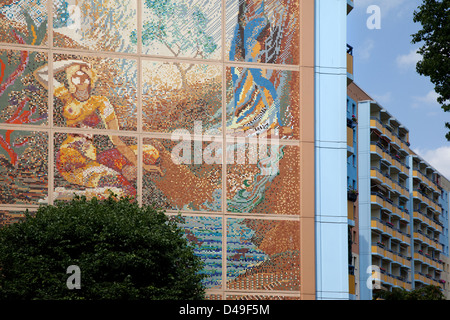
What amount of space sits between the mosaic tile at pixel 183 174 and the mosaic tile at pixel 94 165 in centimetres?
50

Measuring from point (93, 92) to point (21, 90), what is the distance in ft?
6.75

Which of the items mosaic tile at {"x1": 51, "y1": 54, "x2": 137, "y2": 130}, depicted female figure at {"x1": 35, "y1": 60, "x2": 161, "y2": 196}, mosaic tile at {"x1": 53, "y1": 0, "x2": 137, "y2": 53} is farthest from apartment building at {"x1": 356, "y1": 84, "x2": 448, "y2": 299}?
mosaic tile at {"x1": 53, "y1": 0, "x2": 137, "y2": 53}

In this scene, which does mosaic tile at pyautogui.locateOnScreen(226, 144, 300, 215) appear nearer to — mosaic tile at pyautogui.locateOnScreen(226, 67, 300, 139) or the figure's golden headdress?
mosaic tile at pyautogui.locateOnScreen(226, 67, 300, 139)

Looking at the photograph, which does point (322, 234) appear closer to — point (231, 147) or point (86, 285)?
point (231, 147)

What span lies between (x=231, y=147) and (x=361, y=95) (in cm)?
6530

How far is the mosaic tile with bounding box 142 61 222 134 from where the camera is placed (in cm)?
2416

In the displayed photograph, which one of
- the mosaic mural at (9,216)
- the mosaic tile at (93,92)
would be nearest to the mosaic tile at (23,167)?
the mosaic mural at (9,216)

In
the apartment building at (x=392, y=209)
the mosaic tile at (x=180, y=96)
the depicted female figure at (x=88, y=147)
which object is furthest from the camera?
the apartment building at (x=392, y=209)

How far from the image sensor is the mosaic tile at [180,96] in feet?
79.3

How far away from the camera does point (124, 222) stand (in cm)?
2052

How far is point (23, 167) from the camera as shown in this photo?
2319cm

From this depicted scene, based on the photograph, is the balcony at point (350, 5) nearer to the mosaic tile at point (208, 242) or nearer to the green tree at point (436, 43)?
the green tree at point (436, 43)

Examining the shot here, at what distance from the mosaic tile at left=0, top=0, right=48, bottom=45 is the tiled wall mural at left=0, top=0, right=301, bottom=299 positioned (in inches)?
1.2
